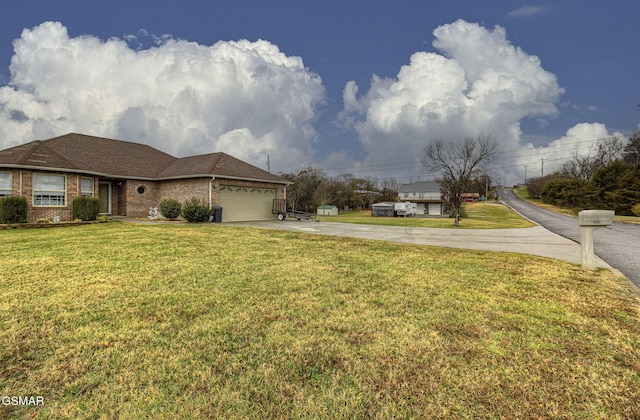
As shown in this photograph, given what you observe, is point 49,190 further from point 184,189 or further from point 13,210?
point 184,189

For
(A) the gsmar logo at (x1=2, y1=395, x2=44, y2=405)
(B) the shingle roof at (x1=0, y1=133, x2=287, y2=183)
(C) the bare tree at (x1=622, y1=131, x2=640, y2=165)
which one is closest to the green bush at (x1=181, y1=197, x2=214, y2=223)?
(B) the shingle roof at (x1=0, y1=133, x2=287, y2=183)

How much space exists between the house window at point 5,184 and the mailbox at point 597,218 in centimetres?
2212

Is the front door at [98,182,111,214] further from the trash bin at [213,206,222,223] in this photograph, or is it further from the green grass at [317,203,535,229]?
the green grass at [317,203,535,229]

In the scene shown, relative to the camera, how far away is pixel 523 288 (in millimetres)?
4934

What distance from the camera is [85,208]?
15094mm

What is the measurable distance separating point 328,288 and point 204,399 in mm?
2831

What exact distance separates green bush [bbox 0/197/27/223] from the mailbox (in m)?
20.8

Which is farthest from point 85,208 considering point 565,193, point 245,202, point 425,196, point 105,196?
point 565,193

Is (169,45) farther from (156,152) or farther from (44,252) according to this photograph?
(44,252)

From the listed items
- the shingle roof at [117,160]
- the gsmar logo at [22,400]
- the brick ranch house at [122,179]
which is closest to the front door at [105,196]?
the brick ranch house at [122,179]

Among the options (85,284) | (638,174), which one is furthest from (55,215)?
(638,174)

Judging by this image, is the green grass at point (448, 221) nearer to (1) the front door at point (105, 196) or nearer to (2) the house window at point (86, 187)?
(1) the front door at point (105, 196)

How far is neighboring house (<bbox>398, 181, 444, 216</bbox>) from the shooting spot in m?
51.8

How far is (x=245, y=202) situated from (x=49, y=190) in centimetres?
1026
